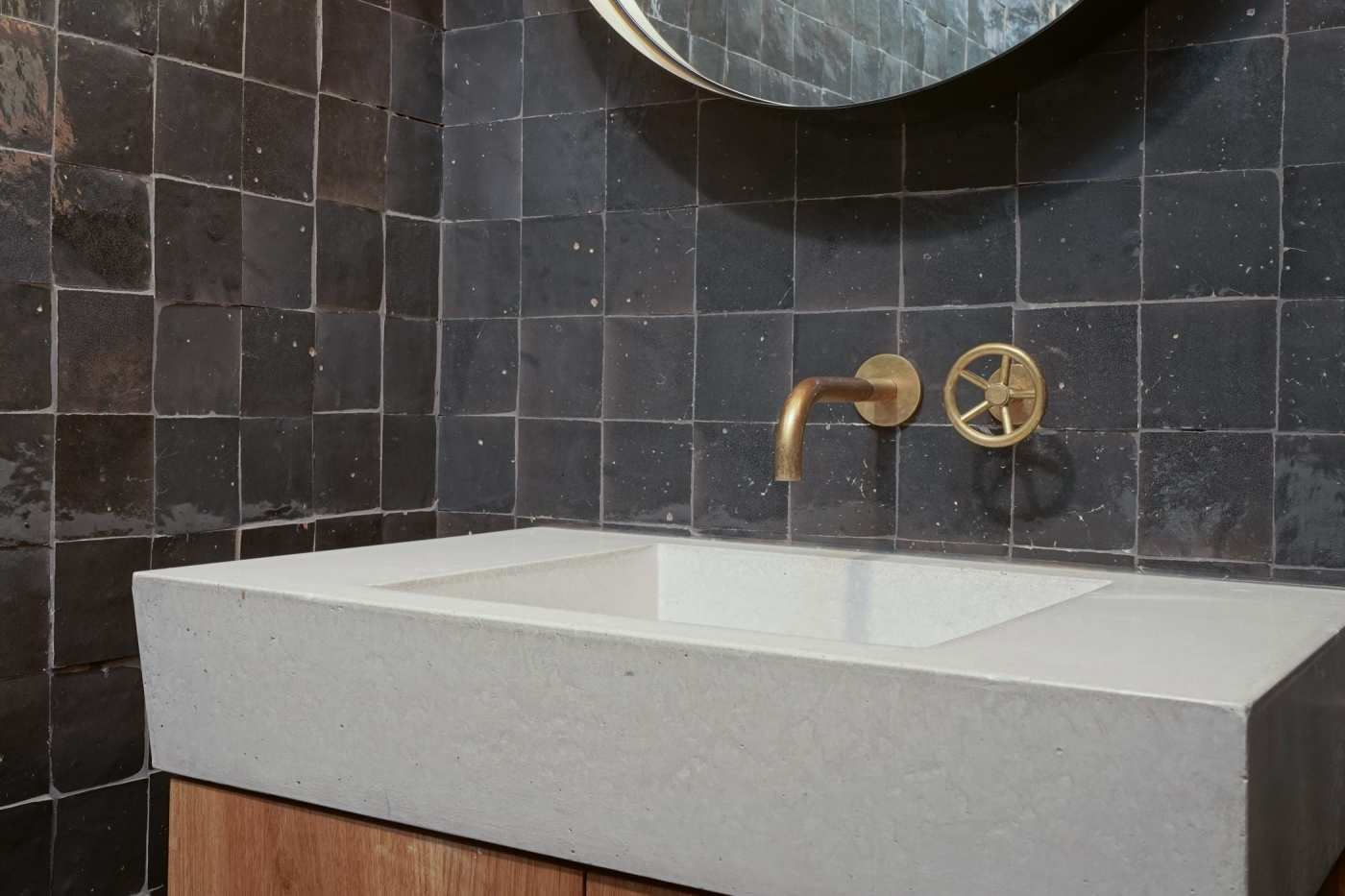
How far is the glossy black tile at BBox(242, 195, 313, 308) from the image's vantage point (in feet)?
4.75

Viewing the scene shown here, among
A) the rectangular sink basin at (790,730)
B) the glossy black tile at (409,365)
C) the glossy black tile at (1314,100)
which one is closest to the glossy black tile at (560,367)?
the glossy black tile at (409,365)

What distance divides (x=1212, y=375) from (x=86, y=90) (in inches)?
45.0

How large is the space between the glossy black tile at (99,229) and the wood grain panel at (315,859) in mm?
536

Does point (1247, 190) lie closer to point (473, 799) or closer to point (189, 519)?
point (473, 799)

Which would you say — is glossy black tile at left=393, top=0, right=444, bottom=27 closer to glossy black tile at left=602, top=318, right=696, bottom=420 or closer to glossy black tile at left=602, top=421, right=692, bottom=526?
glossy black tile at left=602, top=318, right=696, bottom=420

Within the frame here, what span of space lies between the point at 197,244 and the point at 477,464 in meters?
0.45

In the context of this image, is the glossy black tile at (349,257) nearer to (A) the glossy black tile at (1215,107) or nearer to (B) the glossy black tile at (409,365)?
(B) the glossy black tile at (409,365)

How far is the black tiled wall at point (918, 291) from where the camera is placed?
3.83ft

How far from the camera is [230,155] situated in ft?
4.66

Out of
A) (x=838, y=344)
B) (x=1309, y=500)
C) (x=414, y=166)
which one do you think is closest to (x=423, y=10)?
(x=414, y=166)

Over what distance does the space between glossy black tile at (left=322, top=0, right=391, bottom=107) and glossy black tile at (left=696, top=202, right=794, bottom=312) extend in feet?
1.52

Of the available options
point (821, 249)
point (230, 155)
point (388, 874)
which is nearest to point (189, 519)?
point (230, 155)

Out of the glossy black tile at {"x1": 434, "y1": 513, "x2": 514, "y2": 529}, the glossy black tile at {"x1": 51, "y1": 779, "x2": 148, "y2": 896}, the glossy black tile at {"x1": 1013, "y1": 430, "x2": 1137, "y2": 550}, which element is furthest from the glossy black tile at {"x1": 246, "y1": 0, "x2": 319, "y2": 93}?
the glossy black tile at {"x1": 1013, "y1": 430, "x2": 1137, "y2": 550}

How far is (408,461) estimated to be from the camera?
1656mm
